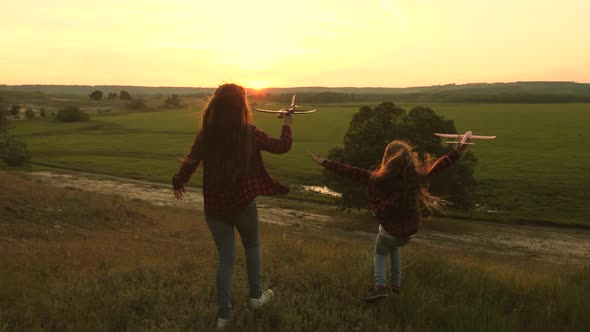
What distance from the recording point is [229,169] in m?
4.89

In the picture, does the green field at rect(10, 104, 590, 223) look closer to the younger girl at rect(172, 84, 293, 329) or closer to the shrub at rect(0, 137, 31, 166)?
the shrub at rect(0, 137, 31, 166)

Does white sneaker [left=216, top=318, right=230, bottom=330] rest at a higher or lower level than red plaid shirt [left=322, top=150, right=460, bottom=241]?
lower

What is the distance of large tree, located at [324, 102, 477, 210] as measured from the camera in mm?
26516

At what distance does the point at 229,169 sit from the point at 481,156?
160ft

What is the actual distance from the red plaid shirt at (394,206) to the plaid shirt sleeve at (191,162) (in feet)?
5.09

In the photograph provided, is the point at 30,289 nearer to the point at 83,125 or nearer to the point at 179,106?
the point at 83,125

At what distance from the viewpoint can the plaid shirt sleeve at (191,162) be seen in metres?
5.04

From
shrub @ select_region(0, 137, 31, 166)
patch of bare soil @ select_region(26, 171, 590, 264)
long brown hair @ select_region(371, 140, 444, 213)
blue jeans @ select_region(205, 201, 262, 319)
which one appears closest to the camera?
blue jeans @ select_region(205, 201, 262, 319)

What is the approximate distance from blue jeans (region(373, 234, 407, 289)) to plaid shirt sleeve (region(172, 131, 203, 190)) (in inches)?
90.2

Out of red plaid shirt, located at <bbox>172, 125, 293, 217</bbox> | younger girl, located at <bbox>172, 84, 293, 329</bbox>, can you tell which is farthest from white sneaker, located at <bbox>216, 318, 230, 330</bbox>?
red plaid shirt, located at <bbox>172, 125, 293, 217</bbox>

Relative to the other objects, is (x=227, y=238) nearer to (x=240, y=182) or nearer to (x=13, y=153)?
(x=240, y=182)

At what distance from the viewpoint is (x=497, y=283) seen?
20.8ft

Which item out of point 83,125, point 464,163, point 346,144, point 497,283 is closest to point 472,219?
point 464,163

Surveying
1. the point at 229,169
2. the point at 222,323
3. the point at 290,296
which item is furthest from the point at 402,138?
the point at 222,323
